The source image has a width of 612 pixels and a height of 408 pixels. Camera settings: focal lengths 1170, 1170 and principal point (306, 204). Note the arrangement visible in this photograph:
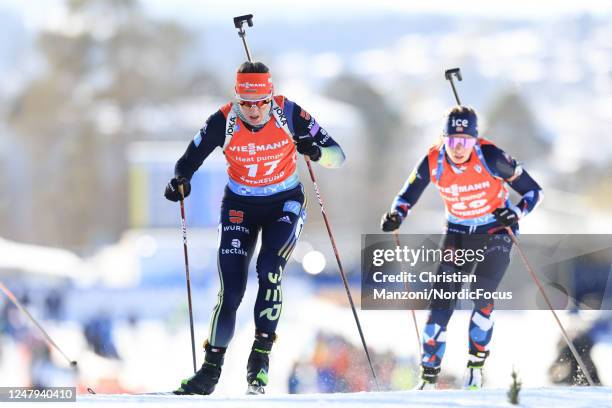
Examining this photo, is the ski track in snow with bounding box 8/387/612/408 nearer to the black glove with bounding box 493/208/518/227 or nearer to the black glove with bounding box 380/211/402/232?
the black glove with bounding box 493/208/518/227

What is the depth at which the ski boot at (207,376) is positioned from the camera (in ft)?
24.2

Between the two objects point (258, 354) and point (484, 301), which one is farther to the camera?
point (484, 301)

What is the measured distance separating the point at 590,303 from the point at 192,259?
22650mm

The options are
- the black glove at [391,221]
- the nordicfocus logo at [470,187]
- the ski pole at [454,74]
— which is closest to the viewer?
the nordicfocus logo at [470,187]

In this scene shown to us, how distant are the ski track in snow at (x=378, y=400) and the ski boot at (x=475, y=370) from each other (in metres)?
1.78

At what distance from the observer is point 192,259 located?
31.3m

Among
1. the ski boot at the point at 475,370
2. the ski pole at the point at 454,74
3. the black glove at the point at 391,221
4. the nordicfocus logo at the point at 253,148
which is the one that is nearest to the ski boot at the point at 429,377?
the ski boot at the point at 475,370

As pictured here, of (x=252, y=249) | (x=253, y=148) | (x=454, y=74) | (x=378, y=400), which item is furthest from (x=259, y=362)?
(x=454, y=74)

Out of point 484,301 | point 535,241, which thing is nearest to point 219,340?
point 484,301

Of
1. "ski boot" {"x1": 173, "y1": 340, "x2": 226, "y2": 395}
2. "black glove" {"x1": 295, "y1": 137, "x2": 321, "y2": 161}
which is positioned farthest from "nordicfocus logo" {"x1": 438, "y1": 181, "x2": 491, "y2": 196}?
"ski boot" {"x1": 173, "y1": 340, "x2": 226, "y2": 395}

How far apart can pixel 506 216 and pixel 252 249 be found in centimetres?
196

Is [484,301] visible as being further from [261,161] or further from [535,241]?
[261,161]

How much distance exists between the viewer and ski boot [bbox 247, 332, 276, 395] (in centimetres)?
737

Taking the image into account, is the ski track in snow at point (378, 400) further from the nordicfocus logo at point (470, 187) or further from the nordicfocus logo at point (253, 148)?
the nordicfocus logo at point (470, 187)
